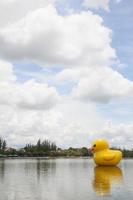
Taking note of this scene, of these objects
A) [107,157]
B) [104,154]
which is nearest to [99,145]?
[104,154]

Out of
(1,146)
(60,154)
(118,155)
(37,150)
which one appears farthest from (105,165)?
(60,154)

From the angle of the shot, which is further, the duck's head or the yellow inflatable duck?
the duck's head

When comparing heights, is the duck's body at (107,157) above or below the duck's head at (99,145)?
below

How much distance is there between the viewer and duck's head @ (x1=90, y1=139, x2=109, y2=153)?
54688 millimetres

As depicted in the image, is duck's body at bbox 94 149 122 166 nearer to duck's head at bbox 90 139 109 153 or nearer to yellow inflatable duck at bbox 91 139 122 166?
yellow inflatable duck at bbox 91 139 122 166

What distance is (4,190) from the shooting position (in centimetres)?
2420

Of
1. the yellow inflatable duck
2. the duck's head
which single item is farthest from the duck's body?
the duck's head

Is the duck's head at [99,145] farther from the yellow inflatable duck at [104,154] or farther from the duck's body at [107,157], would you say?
the duck's body at [107,157]

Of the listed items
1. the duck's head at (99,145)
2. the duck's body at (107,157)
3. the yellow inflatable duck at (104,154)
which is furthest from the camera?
the duck's head at (99,145)

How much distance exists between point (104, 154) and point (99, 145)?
1.69 metres

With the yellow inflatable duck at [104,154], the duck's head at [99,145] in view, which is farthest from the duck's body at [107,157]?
the duck's head at [99,145]

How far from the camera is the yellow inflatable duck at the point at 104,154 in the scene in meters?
53.3

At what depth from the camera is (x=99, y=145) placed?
5472cm

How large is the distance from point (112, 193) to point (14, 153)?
492 ft
